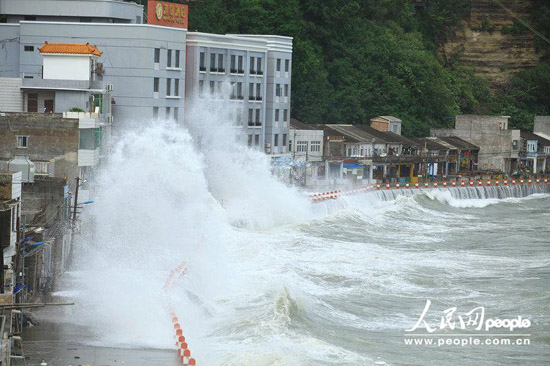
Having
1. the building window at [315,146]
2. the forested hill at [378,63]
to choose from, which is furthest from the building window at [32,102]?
the forested hill at [378,63]

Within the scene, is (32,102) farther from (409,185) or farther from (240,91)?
(409,185)

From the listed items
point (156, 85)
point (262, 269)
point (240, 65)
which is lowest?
point (262, 269)

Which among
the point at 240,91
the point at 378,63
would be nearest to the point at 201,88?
the point at 240,91

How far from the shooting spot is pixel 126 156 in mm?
48375

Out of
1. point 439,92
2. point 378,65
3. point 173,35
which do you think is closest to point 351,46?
point 378,65

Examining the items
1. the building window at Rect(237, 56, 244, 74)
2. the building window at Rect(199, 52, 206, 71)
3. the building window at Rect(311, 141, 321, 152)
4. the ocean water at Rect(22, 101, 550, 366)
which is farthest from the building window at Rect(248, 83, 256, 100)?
the building window at Rect(311, 141, 321, 152)

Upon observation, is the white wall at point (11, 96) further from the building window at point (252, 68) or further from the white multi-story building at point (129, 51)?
the building window at point (252, 68)

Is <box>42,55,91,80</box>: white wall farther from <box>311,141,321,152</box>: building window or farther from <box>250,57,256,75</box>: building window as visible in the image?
<box>311,141,321,152</box>: building window

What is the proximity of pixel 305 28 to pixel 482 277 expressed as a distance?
1884 inches

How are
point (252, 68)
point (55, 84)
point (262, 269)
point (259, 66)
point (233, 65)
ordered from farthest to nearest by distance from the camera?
point (259, 66) < point (252, 68) < point (233, 65) < point (55, 84) < point (262, 269)

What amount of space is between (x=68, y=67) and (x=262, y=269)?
47.6ft

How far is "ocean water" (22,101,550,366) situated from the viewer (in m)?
31.2

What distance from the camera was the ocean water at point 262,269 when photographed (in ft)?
102

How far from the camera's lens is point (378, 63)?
96500mm
